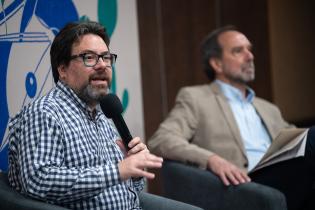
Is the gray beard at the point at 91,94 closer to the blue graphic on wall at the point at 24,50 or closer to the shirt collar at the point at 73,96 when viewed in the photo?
the shirt collar at the point at 73,96

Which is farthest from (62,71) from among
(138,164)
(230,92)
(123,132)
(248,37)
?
(248,37)

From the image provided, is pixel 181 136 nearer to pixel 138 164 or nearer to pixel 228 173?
pixel 228 173

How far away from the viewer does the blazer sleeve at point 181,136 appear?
250 cm

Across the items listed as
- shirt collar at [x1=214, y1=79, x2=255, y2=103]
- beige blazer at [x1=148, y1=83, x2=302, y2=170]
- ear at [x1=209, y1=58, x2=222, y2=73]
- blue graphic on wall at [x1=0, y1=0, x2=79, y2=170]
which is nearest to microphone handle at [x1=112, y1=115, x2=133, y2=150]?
blue graphic on wall at [x1=0, y1=0, x2=79, y2=170]


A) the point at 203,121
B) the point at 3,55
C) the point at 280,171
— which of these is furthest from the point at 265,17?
the point at 3,55

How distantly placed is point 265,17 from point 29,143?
2.97m

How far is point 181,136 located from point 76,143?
109 cm

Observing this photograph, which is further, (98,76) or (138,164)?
(98,76)

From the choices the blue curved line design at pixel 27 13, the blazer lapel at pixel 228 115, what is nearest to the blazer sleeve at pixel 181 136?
the blazer lapel at pixel 228 115

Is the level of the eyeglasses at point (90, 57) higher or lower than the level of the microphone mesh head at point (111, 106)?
higher

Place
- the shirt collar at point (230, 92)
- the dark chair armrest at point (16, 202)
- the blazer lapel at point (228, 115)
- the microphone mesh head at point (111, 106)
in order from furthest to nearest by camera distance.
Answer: the shirt collar at point (230, 92), the blazer lapel at point (228, 115), the microphone mesh head at point (111, 106), the dark chair armrest at point (16, 202)

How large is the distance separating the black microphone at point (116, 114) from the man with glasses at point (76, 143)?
4cm

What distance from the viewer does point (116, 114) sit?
1707 millimetres

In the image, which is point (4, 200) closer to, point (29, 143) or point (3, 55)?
point (29, 143)
